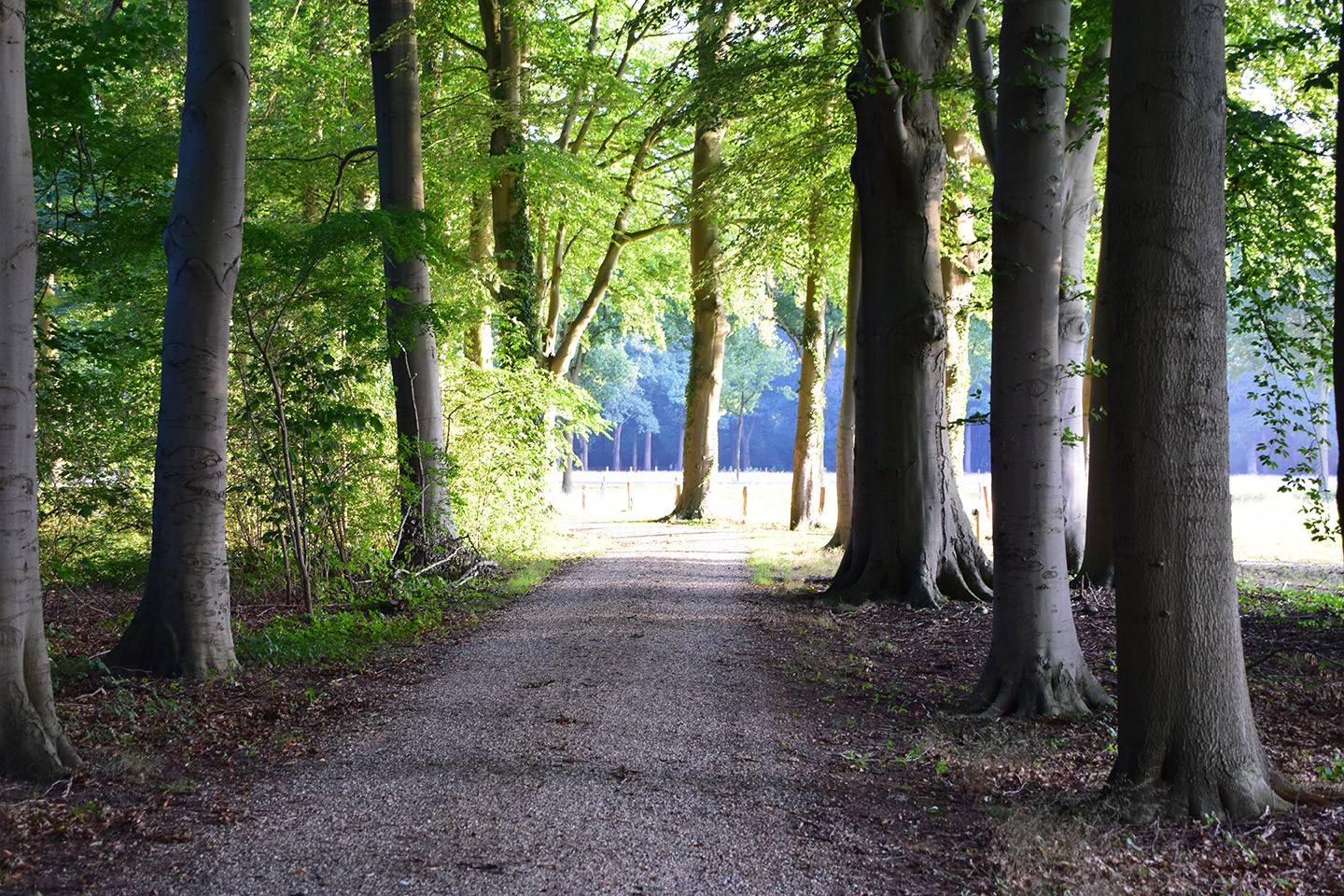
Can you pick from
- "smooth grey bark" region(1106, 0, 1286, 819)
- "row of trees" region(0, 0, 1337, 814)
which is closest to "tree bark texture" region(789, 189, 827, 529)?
"row of trees" region(0, 0, 1337, 814)

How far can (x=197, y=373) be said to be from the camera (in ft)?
23.6

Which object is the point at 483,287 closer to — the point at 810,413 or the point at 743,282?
the point at 743,282

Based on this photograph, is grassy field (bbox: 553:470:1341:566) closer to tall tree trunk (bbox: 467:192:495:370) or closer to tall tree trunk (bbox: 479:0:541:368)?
tall tree trunk (bbox: 467:192:495:370)

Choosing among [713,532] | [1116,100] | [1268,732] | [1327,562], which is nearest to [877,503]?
[1268,732]

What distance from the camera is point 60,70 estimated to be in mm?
7641

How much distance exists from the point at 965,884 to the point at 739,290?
19.7m

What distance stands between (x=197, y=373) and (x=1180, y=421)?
20.4 feet

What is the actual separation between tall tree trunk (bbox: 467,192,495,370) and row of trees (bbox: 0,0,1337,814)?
8.5 inches

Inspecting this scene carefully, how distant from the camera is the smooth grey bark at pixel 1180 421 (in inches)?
166

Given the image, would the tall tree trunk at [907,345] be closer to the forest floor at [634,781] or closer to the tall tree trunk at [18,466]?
the forest floor at [634,781]

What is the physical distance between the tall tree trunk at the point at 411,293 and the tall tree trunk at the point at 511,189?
279cm

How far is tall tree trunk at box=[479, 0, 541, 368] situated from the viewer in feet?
51.9

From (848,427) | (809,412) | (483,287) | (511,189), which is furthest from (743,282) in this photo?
(483,287)

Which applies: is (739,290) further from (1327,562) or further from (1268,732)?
(1268,732)
